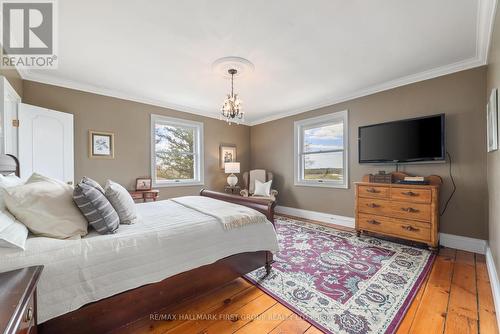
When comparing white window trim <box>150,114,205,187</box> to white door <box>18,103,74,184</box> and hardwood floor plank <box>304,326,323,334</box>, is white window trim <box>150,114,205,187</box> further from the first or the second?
hardwood floor plank <box>304,326,323,334</box>

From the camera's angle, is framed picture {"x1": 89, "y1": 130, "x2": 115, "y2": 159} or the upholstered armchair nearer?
framed picture {"x1": 89, "y1": 130, "x2": 115, "y2": 159}

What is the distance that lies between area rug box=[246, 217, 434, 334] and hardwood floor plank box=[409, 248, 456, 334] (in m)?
0.08

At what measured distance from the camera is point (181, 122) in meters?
4.51

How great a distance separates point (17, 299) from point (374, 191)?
11.8 ft

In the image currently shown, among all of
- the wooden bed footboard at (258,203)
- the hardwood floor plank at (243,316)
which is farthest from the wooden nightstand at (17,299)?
the wooden bed footboard at (258,203)

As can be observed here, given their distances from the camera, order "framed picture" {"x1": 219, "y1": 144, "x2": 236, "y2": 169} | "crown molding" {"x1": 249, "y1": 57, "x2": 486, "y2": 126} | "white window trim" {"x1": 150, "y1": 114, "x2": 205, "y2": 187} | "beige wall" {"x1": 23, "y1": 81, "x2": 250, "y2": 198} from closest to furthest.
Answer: "crown molding" {"x1": 249, "y1": 57, "x2": 486, "y2": 126}
"beige wall" {"x1": 23, "y1": 81, "x2": 250, "y2": 198}
"white window trim" {"x1": 150, "y1": 114, "x2": 205, "y2": 187}
"framed picture" {"x1": 219, "y1": 144, "x2": 236, "y2": 169}

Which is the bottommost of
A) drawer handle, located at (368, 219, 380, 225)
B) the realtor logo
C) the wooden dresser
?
drawer handle, located at (368, 219, 380, 225)

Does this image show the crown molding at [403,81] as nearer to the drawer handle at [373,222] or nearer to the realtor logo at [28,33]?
the drawer handle at [373,222]

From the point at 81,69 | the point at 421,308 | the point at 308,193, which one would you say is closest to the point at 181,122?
the point at 81,69

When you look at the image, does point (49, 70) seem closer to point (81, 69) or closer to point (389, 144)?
point (81, 69)

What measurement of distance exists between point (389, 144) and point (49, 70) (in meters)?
5.03

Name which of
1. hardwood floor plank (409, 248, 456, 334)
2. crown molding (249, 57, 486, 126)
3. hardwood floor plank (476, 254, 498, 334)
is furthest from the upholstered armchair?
hardwood floor plank (476, 254, 498, 334)

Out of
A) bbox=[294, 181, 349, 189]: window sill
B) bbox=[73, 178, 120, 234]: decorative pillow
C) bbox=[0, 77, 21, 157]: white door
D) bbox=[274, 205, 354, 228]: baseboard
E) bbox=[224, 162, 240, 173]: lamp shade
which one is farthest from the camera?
bbox=[224, 162, 240, 173]: lamp shade

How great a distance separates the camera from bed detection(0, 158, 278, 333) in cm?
110
